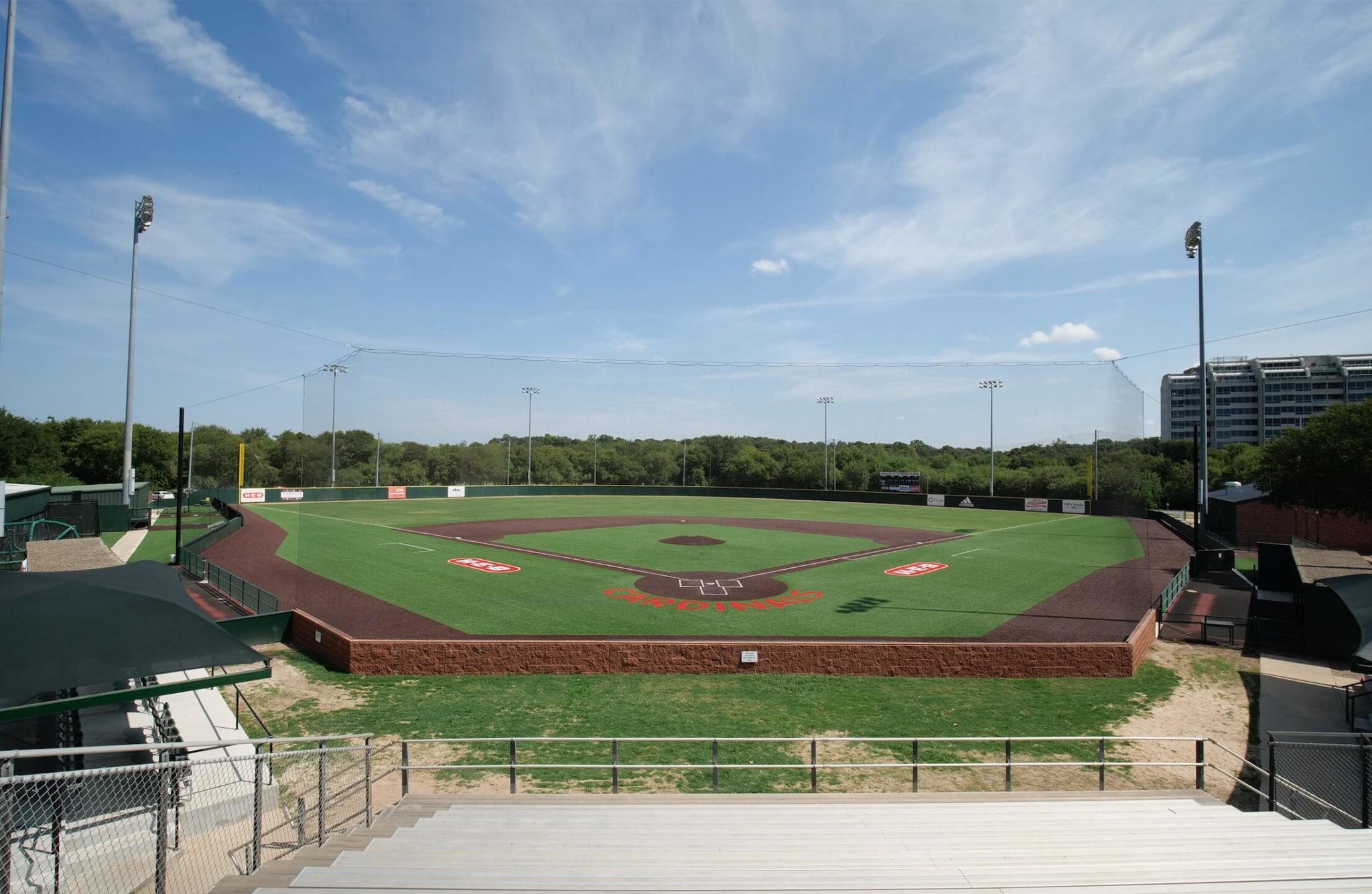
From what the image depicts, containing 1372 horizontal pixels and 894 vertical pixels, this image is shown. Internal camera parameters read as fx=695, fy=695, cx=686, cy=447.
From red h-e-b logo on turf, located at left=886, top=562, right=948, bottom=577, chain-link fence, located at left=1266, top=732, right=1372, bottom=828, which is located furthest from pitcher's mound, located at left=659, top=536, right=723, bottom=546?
chain-link fence, located at left=1266, top=732, right=1372, bottom=828

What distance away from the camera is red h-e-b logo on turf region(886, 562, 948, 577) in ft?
98.0

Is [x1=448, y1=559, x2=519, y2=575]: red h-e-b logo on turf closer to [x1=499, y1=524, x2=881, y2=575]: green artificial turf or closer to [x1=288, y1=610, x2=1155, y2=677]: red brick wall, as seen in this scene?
[x1=499, y1=524, x2=881, y2=575]: green artificial turf

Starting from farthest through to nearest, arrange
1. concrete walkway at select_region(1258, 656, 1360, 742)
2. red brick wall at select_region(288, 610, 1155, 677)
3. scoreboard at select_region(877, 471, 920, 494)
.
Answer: scoreboard at select_region(877, 471, 920, 494), red brick wall at select_region(288, 610, 1155, 677), concrete walkway at select_region(1258, 656, 1360, 742)

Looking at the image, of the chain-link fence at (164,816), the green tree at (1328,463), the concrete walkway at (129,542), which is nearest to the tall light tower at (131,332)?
the concrete walkway at (129,542)

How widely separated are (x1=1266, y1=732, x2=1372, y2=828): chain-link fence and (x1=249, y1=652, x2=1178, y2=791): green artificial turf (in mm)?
2822

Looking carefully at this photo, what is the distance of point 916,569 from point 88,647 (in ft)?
93.7

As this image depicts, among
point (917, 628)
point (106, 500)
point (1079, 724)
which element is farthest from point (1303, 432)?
point (106, 500)

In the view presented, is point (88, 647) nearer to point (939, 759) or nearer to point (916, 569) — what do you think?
point (939, 759)

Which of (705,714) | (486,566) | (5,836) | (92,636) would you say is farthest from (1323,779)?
(486,566)

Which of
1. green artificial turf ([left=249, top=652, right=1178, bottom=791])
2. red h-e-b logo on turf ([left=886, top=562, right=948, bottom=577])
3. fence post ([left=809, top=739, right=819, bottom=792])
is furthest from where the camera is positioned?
red h-e-b logo on turf ([left=886, top=562, right=948, bottom=577])

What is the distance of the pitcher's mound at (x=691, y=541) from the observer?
38.9m

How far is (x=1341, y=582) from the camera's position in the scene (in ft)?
53.8

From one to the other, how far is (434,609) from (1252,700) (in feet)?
73.5

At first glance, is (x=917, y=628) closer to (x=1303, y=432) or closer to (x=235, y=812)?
(x=235, y=812)
